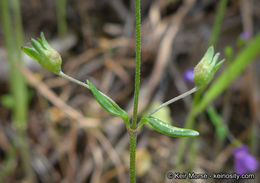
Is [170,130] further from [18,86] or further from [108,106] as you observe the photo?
[18,86]

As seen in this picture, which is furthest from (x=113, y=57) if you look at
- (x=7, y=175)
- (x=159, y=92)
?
(x=7, y=175)

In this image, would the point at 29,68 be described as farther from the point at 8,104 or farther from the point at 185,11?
the point at 185,11

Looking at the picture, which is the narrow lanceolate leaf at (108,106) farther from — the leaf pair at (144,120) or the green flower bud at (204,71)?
the green flower bud at (204,71)

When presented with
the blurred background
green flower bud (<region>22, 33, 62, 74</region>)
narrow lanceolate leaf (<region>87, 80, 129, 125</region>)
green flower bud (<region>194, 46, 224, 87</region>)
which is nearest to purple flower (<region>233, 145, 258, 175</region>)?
the blurred background

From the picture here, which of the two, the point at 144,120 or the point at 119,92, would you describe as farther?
the point at 119,92

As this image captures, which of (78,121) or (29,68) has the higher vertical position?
(29,68)

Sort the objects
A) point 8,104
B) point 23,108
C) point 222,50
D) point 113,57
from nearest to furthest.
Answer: point 23,108, point 8,104, point 222,50, point 113,57

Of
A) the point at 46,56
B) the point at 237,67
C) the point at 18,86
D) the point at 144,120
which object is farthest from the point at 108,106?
the point at 18,86

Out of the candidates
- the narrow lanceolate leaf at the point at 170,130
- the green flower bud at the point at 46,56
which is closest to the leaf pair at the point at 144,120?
the narrow lanceolate leaf at the point at 170,130
